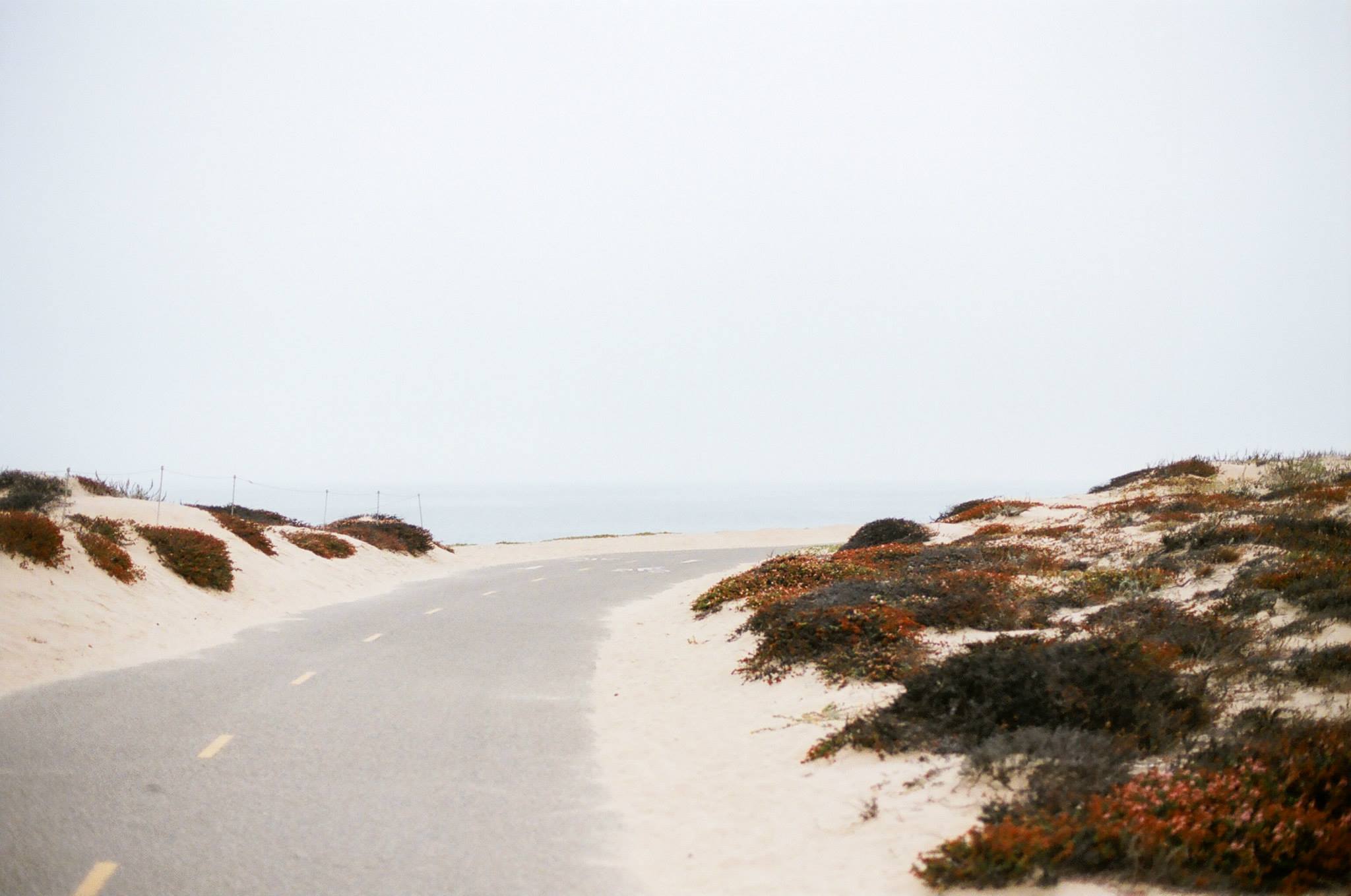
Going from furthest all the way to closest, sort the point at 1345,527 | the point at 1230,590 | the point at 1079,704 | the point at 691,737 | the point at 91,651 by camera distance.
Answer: the point at 1345,527, the point at 91,651, the point at 1230,590, the point at 691,737, the point at 1079,704

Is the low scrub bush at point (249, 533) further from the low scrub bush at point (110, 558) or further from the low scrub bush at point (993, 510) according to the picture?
the low scrub bush at point (993, 510)

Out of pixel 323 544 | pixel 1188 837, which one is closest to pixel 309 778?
pixel 1188 837

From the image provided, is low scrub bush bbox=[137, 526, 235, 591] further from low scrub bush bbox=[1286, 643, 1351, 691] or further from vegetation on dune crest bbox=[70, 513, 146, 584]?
low scrub bush bbox=[1286, 643, 1351, 691]

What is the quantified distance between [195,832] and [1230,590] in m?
13.1

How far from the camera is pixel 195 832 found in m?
6.73

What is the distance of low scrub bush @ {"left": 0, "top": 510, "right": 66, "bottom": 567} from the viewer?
16.8 metres

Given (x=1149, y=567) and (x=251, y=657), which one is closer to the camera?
(x=251, y=657)

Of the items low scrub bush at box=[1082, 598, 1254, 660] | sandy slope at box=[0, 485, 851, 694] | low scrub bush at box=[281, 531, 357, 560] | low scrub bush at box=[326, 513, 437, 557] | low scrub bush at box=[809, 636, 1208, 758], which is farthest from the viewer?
low scrub bush at box=[326, 513, 437, 557]

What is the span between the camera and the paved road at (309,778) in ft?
20.2

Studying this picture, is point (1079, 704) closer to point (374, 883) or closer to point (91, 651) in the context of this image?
point (374, 883)

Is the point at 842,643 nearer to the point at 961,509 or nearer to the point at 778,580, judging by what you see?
Result: the point at 778,580

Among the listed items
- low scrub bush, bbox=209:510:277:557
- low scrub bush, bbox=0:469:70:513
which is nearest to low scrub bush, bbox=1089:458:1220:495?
low scrub bush, bbox=209:510:277:557

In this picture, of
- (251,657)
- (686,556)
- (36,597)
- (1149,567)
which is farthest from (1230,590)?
(686,556)

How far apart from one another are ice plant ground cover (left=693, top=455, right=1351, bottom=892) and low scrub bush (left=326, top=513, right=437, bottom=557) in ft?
69.9
